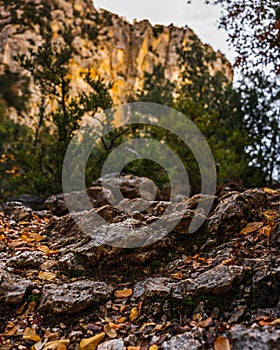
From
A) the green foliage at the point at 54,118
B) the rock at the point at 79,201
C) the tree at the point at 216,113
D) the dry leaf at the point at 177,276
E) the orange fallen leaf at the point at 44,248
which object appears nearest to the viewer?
the dry leaf at the point at 177,276

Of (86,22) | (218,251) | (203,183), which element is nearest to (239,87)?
(203,183)

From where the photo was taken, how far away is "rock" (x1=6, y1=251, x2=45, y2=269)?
350 centimetres

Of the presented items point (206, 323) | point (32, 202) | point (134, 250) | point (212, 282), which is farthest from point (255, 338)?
point (32, 202)

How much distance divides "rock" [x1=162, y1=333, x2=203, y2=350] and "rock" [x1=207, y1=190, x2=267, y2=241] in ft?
5.14

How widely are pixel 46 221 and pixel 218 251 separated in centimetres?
300

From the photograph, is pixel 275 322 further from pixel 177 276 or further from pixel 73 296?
pixel 73 296

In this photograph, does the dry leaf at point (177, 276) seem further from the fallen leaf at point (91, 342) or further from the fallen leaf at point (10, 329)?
the fallen leaf at point (10, 329)

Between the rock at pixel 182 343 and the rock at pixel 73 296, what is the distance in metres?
0.82

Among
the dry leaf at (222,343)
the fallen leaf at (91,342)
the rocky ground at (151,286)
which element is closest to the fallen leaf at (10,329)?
the rocky ground at (151,286)

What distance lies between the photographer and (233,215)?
12.4 ft

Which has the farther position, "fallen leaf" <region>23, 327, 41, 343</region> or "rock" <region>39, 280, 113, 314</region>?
"rock" <region>39, 280, 113, 314</region>

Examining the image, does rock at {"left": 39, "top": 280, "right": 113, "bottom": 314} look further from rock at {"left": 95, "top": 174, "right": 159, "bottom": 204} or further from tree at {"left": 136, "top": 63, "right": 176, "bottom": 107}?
tree at {"left": 136, "top": 63, "right": 176, "bottom": 107}

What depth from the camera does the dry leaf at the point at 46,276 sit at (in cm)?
331

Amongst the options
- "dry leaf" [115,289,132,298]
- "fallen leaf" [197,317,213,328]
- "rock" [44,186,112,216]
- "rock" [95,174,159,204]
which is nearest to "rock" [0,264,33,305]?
"dry leaf" [115,289,132,298]
